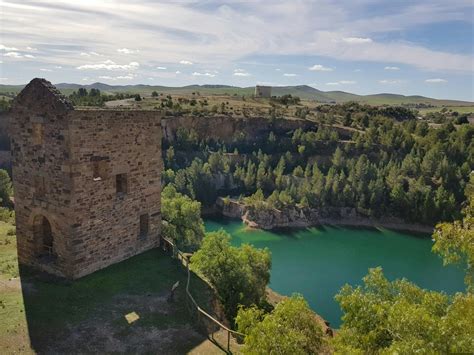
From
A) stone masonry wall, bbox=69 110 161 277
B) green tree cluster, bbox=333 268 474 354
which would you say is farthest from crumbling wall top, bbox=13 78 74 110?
green tree cluster, bbox=333 268 474 354

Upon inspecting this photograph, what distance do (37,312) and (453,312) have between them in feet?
38.2

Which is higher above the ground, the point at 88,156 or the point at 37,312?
the point at 88,156

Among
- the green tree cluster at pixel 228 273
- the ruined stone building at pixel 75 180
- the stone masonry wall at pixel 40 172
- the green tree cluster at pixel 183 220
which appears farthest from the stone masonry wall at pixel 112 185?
the green tree cluster at pixel 183 220

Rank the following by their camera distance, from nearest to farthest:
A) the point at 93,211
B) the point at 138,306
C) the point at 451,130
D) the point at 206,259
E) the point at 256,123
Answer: the point at 138,306
the point at 93,211
the point at 206,259
the point at 451,130
the point at 256,123

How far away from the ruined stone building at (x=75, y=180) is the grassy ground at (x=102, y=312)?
82 centimetres

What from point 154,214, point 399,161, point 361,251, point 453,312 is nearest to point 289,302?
point 453,312

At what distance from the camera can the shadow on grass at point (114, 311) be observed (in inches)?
471

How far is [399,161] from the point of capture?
57.7 meters

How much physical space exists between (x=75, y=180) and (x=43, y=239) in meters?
3.49

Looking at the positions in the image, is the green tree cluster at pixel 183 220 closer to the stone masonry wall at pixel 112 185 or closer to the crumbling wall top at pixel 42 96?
the stone masonry wall at pixel 112 185

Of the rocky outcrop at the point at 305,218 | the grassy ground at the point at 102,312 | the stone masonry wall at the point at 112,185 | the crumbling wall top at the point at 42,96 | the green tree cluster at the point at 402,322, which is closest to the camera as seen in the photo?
the green tree cluster at the point at 402,322

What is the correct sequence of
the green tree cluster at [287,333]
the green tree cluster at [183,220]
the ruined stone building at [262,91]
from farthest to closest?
the ruined stone building at [262,91] → the green tree cluster at [183,220] → the green tree cluster at [287,333]

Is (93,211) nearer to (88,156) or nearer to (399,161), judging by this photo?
(88,156)

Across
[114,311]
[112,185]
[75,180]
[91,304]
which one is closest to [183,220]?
[112,185]
